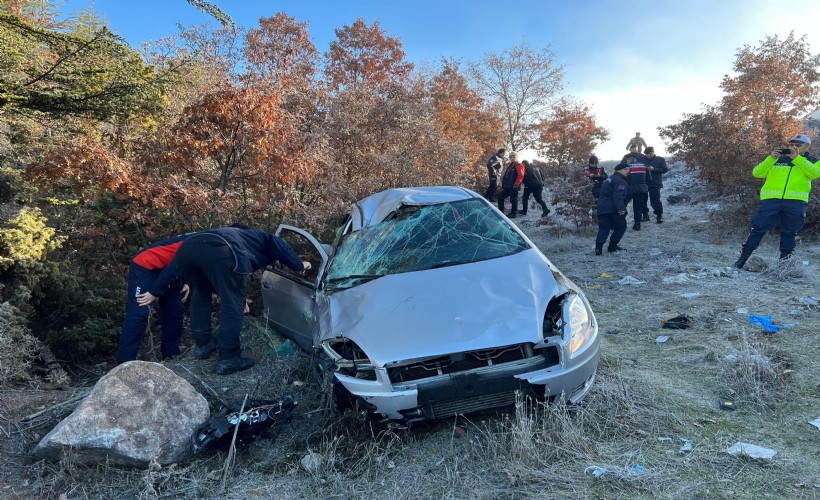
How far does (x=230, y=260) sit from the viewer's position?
4078 millimetres

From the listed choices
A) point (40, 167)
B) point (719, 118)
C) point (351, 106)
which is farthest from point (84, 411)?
point (719, 118)

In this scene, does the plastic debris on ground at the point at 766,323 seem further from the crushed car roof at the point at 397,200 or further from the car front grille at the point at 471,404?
the car front grille at the point at 471,404

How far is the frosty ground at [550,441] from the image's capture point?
97.9 inches

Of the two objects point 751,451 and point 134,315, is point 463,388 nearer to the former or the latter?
point 751,451

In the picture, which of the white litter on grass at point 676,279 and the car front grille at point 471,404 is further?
the white litter on grass at point 676,279

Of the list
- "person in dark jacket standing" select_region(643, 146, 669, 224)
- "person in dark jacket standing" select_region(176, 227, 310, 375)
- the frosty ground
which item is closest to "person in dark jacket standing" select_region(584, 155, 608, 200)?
"person in dark jacket standing" select_region(643, 146, 669, 224)

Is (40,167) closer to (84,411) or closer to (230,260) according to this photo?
(230,260)

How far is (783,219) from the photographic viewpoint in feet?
21.8

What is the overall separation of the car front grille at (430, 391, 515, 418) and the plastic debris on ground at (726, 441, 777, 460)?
1.14m

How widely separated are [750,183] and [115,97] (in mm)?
10547

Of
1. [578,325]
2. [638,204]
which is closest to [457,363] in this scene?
[578,325]

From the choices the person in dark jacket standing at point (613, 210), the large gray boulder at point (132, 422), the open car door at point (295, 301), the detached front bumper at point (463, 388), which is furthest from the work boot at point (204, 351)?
the person in dark jacket standing at point (613, 210)

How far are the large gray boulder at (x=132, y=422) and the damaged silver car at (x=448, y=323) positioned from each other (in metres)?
0.90

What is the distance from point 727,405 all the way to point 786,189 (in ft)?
15.4
